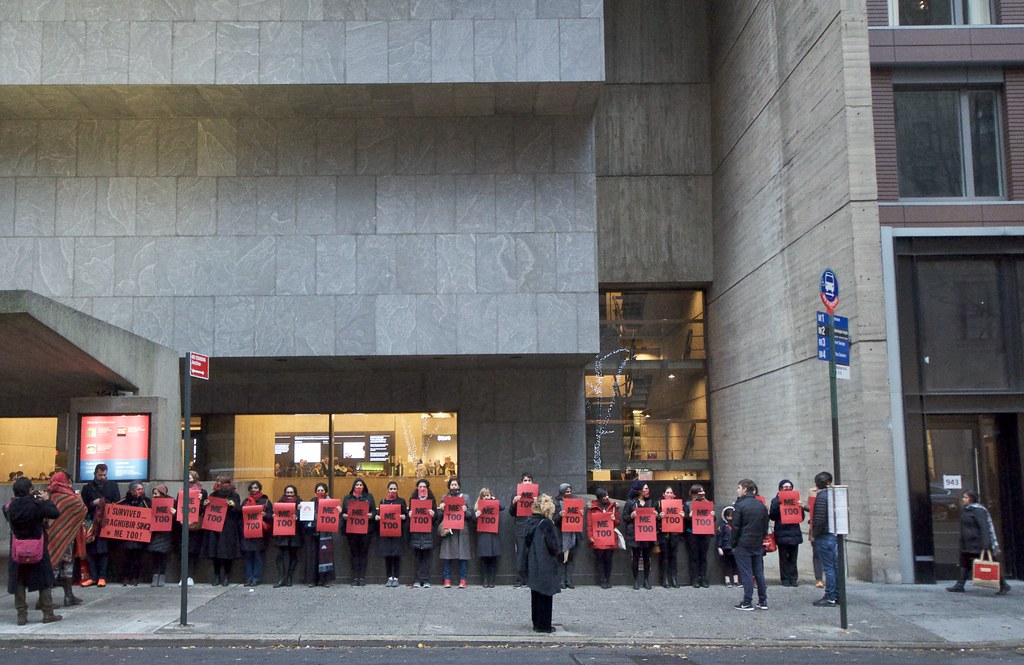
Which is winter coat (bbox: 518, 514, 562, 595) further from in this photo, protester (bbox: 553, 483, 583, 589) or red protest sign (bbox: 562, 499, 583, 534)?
red protest sign (bbox: 562, 499, 583, 534)

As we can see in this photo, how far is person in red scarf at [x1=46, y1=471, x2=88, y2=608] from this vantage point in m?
12.9

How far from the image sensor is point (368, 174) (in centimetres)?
2127

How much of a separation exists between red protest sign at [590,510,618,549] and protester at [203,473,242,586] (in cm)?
547

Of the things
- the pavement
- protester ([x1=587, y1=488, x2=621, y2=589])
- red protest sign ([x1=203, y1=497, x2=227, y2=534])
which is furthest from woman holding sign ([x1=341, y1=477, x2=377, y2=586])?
protester ([x1=587, y1=488, x2=621, y2=589])

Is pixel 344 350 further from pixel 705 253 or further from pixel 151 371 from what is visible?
pixel 705 253

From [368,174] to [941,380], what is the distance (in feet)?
40.0

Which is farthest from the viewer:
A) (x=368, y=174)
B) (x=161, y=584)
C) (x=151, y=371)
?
(x=368, y=174)

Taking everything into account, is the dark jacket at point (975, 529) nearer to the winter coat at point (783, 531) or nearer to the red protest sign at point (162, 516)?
the winter coat at point (783, 531)

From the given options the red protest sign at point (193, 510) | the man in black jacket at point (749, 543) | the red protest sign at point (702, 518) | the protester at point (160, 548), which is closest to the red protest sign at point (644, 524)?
the red protest sign at point (702, 518)

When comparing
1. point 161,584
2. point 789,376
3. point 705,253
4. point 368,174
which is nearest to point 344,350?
point 368,174

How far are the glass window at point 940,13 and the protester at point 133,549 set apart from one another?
15245 mm

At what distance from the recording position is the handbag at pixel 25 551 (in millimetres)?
11945

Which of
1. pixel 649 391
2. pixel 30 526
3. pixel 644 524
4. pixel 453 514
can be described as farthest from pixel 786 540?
pixel 649 391

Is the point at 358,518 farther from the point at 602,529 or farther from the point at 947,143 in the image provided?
the point at 947,143
